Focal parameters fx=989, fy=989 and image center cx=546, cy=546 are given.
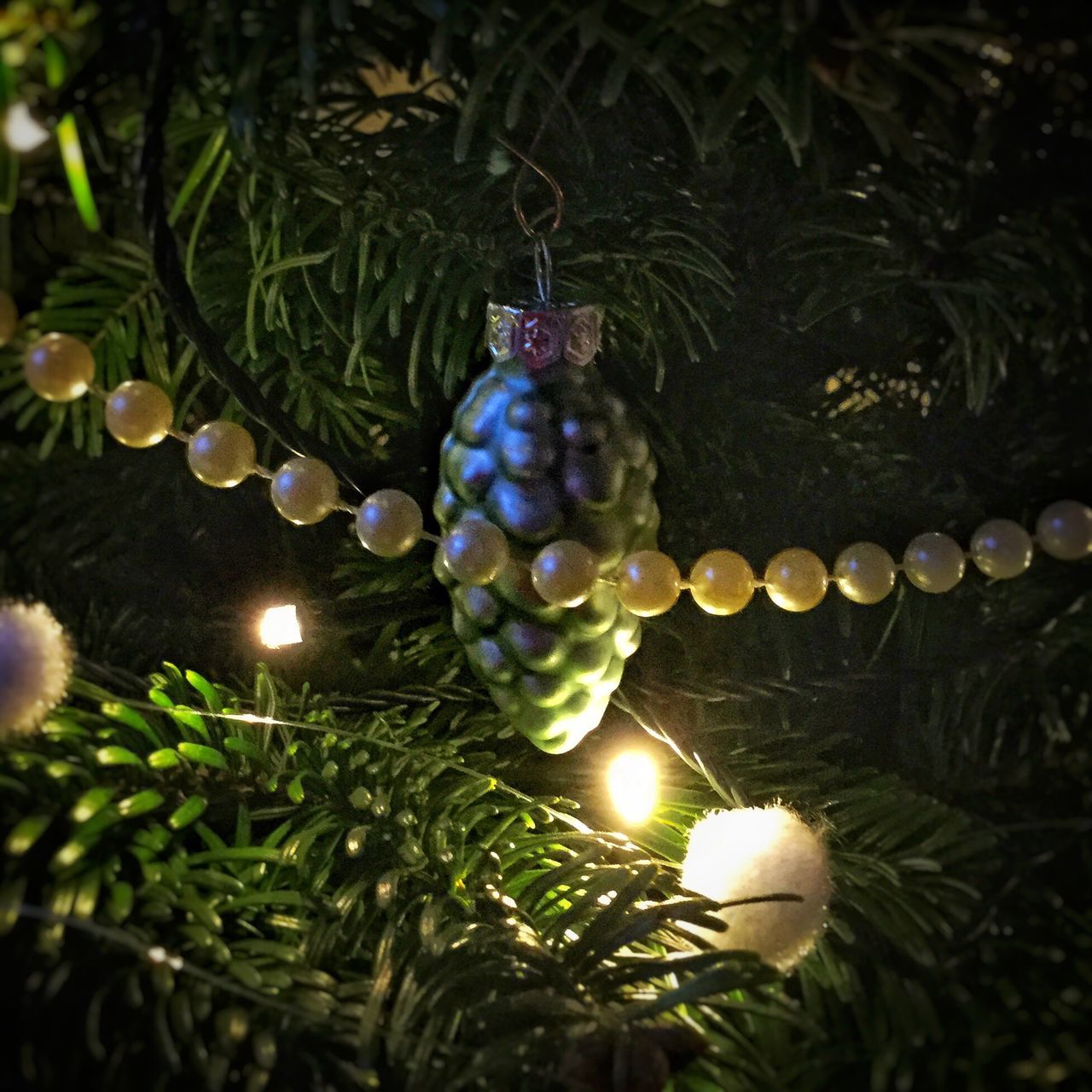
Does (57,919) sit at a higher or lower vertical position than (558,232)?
lower

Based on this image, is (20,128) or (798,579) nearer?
(20,128)

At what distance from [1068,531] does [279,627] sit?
310mm

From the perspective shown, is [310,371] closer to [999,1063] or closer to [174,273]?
[174,273]

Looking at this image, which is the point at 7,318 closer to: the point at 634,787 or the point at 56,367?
the point at 56,367

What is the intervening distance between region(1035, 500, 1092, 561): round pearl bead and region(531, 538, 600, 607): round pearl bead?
16cm

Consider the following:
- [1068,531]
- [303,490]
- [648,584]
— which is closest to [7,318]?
[303,490]

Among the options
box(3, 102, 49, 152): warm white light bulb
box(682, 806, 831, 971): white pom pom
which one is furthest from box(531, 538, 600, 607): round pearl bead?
box(3, 102, 49, 152): warm white light bulb

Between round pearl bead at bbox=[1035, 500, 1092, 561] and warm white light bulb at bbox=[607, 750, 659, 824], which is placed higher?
round pearl bead at bbox=[1035, 500, 1092, 561]

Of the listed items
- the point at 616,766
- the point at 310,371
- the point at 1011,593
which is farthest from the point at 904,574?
the point at 310,371

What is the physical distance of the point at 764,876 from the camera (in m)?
0.34

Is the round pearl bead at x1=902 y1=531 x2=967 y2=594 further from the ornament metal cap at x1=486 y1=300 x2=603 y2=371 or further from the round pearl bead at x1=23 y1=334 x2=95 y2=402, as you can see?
the round pearl bead at x1=23 y1=334 x2=95 y2=402

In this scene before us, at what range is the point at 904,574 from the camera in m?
0.40

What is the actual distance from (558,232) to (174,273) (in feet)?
0.51

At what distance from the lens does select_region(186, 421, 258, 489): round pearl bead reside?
1.27 ft
